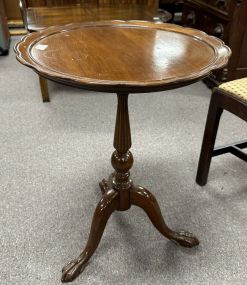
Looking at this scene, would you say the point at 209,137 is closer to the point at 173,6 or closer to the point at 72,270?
the point at 72,270

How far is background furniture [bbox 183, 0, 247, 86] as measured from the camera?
209cm

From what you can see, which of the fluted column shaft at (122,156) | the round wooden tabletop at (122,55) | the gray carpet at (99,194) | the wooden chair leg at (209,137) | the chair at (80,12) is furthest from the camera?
the chair at (80,12)

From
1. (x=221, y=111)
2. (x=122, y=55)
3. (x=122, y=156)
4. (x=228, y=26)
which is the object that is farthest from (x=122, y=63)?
(x=228, y=26)

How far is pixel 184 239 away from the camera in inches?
46.0

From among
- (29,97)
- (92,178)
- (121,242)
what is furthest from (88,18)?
(121,242)

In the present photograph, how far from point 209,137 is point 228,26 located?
115cm

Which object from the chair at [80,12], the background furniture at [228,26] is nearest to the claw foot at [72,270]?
the chair at [80,12]

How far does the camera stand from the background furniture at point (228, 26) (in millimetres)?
2094

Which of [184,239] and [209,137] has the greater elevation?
[209,137]

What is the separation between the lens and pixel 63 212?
1.33 m

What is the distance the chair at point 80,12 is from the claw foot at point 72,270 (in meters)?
1.31

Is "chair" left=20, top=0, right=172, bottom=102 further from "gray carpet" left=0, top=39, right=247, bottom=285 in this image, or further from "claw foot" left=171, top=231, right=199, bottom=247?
"claw foot" left=171, top=231, right=199, bottom=247

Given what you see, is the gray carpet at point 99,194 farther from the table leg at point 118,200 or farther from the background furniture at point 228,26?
the background furniture at point 228,26

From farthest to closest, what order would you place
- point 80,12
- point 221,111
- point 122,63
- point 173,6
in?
point 173,6
point 80,12
point 221,111
point 122,63
